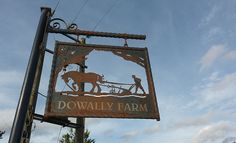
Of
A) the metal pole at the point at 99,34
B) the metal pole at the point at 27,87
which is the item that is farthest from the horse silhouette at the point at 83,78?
the metal pole at the point at 99,34

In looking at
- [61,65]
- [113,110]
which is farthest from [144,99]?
[61,65]

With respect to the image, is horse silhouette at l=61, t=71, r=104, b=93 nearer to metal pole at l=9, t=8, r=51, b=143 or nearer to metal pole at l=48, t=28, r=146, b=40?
metal pole at l=9, t=8, r=51, b=143

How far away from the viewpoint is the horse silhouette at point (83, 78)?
4984 mm

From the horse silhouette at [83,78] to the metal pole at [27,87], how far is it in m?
0.71

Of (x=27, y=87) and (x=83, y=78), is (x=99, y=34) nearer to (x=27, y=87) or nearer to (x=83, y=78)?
(x=83, y=78)

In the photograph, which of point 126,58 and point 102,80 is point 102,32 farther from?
point 102,80

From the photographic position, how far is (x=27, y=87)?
3.99 m

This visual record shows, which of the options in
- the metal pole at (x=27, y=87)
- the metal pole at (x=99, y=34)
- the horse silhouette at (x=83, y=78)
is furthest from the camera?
the metal pole at (x=99, y=34)

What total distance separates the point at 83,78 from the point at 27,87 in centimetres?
140

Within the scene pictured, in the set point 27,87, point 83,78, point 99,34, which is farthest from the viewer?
point 99,34

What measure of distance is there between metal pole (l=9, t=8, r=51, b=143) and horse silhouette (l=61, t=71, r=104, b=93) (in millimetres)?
709

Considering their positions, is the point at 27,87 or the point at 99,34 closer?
the point at 27,87

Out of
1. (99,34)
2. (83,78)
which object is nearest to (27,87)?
(83,78)

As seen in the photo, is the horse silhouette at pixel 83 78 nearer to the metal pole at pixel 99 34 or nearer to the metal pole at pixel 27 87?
the metal pole at pixel 27 87
